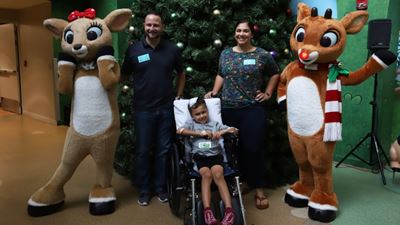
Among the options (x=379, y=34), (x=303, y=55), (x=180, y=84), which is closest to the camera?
(x=303, y=55)

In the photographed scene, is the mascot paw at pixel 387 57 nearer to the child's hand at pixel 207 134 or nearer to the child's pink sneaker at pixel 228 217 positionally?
the child's hand at pixel 207 134

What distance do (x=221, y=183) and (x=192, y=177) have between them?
207 millimetres

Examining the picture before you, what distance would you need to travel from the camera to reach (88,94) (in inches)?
105

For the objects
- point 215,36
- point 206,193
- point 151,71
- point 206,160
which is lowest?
point 206,193

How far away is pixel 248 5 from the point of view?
10.9 feet

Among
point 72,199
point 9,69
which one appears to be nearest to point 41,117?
point 9,69

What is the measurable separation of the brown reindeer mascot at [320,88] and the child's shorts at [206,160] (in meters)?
0.62

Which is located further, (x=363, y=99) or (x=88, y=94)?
(x=363, y=99)

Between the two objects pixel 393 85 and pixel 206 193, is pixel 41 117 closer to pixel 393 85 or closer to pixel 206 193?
pixel 206 193

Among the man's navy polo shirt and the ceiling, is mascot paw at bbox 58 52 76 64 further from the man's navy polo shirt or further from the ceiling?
the ceiling

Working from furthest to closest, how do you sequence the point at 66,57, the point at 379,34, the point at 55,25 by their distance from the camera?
the point at 379,34 < the point at 55,25 < the point at 66,57

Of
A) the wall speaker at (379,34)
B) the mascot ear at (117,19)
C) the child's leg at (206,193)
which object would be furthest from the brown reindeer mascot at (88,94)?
the wall speaker at (379,34)

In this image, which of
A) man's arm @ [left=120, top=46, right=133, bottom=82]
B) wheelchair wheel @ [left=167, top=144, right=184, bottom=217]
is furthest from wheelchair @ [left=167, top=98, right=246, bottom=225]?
man's arm @ [left=120, top=46, right=133, bottom=82]

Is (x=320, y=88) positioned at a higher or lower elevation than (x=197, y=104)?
higher
